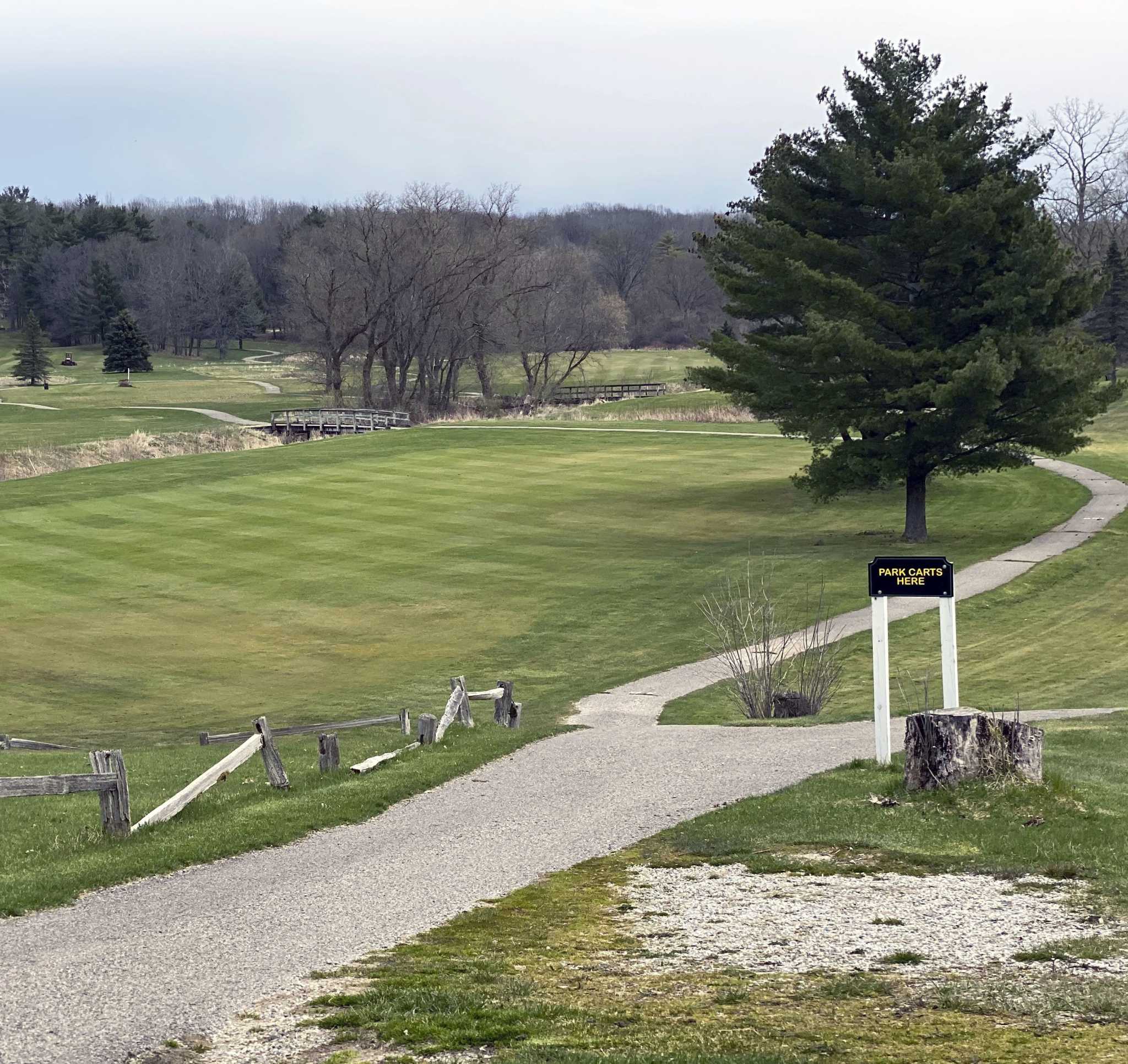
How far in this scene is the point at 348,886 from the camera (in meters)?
11.2

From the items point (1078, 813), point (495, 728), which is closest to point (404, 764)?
point (495, 728)

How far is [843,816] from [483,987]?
5.56m

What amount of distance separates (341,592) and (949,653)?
74.2 feet

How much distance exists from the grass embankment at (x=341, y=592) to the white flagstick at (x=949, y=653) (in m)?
5.69

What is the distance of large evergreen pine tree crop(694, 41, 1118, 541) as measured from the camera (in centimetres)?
3447

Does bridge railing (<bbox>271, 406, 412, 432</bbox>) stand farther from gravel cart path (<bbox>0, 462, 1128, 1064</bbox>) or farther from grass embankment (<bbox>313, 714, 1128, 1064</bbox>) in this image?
grass embankment (<bbox>313, 714, 1128, 1064</bbox>)

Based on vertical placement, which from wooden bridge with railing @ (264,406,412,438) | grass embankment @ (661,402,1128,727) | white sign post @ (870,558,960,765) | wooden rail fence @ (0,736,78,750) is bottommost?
wooden rail fence @ (0,736,78,750)

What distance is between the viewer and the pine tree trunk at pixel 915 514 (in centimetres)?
3850

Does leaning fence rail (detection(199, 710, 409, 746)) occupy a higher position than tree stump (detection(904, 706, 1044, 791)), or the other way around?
tree stump (detection(904, 706, 1044, 791))

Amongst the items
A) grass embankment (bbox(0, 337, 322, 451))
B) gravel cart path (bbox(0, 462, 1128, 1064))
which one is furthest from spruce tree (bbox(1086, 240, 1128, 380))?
gravel cart path (bbox(0, 462, 1128, 1064))

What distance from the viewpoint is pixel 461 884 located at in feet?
37.2

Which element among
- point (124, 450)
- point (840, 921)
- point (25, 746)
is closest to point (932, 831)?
point (840, 921)

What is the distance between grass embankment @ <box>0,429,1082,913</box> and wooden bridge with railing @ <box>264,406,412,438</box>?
18.1 metres

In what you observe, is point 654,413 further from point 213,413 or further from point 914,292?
point 914,292
